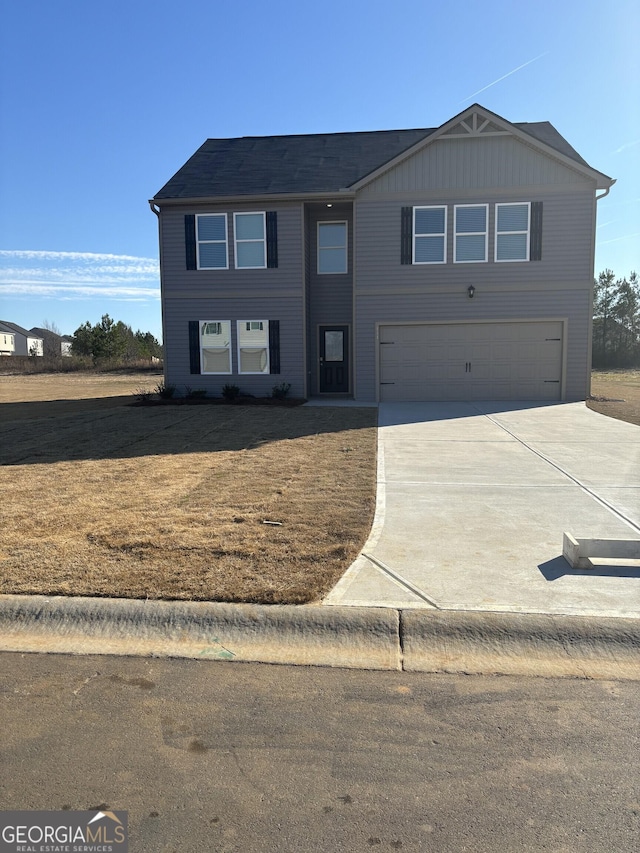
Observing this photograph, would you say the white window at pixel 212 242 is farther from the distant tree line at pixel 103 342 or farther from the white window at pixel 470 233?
the distant tree line at pixel 103 342

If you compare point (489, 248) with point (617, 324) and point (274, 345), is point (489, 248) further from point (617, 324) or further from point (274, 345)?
point (617, 324)

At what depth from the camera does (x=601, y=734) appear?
2586mm

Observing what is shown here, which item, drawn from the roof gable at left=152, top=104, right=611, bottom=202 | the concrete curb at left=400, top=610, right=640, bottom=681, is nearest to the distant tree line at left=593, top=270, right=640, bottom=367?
the roof gable at left=152, top=104, right=611, bottom=202

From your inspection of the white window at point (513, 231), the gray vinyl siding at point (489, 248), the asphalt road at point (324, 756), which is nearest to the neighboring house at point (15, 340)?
the gray vinyl siding at point (489, 248)

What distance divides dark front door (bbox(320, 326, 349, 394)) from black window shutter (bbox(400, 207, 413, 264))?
3030mm

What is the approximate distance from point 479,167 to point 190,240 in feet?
27.0

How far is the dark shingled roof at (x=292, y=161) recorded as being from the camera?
16.6 metres

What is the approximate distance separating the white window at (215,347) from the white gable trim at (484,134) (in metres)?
5.96

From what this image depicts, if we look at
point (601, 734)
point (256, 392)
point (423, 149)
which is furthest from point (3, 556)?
point (423, 149)

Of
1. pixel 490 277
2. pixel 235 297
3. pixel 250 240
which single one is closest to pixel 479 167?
pixel 490 277

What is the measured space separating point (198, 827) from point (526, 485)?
5.60 metres

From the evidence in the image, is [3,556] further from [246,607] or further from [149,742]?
[149,742]

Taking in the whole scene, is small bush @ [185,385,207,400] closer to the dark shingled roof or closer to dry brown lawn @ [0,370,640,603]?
dry brown lawn @ [0,370,640,603]

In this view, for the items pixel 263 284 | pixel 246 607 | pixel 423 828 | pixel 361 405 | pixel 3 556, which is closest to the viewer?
pixel 423 828
